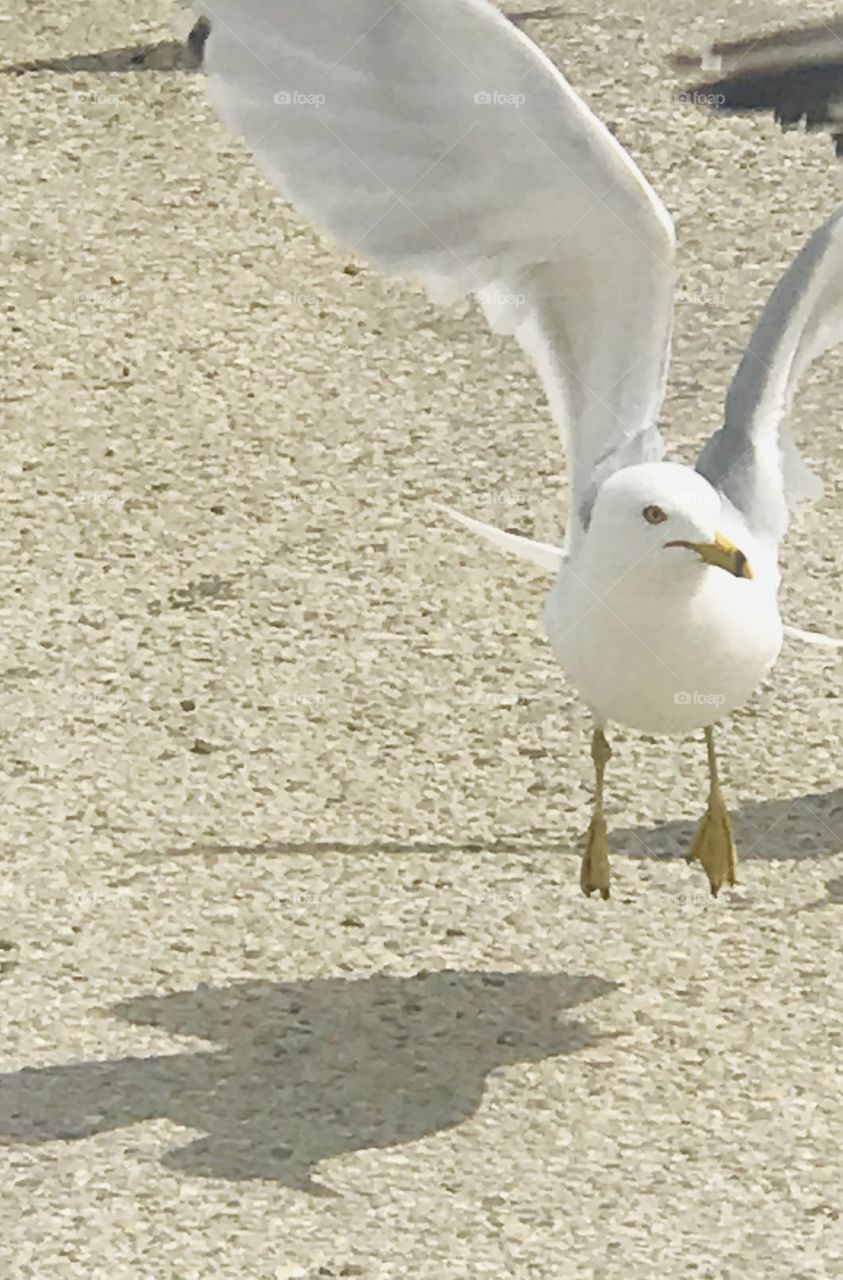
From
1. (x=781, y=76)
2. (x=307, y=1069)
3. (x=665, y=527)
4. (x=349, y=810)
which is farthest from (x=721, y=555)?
(x=781, y=76)

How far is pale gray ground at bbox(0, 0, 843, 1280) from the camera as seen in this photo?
455cm

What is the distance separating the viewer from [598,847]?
527 centimetres

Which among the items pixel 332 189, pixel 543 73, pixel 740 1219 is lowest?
pixel 740 1219

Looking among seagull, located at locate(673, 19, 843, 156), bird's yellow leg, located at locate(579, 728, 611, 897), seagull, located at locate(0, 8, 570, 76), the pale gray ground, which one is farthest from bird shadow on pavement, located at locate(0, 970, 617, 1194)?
seagull, located at locate(0, 8, 570, 76)

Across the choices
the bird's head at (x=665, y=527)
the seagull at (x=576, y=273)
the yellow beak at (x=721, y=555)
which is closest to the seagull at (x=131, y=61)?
the seagull at (x=576, y=273)

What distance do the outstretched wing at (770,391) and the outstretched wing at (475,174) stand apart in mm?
162

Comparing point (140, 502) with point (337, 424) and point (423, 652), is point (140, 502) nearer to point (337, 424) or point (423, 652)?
point (337, 424)

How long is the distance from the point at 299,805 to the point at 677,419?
7.65 ft

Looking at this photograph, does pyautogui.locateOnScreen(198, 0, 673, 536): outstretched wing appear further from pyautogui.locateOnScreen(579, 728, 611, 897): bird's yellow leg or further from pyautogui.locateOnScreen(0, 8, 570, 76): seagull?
pyautogui.locateOnScreen(0, 8, 570, 76): seagull

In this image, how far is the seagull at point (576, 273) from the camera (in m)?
4.78

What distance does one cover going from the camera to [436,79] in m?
4.82

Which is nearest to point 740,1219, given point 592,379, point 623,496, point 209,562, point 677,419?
point 623,496

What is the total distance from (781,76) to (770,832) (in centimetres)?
485

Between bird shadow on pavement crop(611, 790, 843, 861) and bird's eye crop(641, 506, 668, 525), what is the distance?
1.15 metres
